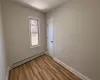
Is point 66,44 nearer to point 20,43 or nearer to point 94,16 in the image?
point 94,16

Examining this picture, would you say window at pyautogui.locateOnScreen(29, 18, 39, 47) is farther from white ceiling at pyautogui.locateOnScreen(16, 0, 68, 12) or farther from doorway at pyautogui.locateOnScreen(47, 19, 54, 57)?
white ceiling at pyautogui.locateOnScreen(16, 0, 68, 12)

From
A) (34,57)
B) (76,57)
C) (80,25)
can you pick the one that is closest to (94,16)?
(80,25)

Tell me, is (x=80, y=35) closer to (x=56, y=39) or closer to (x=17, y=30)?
(x=56, y=39)

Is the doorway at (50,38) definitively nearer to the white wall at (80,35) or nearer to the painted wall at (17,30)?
the white wall at (80,35)

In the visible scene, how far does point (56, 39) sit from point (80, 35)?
5.20ft

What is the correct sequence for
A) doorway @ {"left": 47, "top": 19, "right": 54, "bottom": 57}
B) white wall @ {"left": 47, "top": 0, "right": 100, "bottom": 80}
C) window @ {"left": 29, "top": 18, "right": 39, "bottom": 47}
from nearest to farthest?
white wall @ {"left": 47, "top": 0, "right": 100, "bottom": 80}
window @ {"left": 29, "top": 18, "right": 39, "bottom": 47}
doorway @ {"left": 47, "top": 19, "right": 54, "bottom": 57}

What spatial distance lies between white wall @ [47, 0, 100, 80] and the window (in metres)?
1.40

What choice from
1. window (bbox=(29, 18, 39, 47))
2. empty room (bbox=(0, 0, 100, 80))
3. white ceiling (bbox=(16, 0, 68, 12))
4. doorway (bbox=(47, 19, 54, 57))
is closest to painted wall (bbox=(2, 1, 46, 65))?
empty room (bbox=(0, 0, 100, 80))

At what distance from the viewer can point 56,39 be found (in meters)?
4.04

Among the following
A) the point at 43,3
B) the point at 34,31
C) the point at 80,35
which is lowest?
the point at 80,35

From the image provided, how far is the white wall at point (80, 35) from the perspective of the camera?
213 centimetres

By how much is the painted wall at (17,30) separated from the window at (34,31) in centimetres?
30

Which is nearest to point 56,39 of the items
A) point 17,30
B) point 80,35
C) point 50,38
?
point 50,38

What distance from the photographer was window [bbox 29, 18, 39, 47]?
14.2 feet
